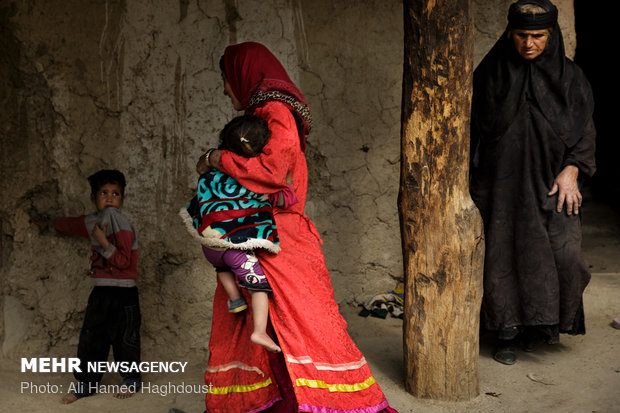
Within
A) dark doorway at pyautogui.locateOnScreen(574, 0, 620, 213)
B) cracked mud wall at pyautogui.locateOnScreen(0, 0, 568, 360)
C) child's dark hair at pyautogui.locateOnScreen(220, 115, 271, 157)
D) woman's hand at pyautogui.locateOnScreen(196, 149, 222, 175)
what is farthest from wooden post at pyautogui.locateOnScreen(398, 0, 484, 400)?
dark doorway at pyautogui.locateOnScreen(574, 0, 620, 213)

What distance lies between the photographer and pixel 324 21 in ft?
15.1

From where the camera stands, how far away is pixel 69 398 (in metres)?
3.83

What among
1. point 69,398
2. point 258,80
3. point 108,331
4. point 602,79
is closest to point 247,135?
point 258,80

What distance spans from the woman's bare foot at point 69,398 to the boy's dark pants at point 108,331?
0.06m

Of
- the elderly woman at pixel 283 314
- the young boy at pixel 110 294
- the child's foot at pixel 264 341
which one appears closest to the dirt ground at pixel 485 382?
the young boy at pixel 110 294

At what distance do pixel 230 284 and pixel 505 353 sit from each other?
1.85 m

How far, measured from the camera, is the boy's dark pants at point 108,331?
3865 millimetres

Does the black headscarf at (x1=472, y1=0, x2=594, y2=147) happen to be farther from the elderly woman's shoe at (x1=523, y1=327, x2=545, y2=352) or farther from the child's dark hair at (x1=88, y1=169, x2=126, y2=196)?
the child's dark hair at (x1=88, y1=169, x2=126, y2=196)

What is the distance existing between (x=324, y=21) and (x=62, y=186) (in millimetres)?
1911

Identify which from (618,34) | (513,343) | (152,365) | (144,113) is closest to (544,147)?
(513,343)

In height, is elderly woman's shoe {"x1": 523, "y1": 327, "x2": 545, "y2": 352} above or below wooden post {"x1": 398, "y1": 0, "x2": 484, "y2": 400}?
below

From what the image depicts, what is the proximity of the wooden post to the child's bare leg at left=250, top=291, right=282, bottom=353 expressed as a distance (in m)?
0.94

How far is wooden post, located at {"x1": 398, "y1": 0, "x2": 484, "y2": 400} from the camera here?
342cm

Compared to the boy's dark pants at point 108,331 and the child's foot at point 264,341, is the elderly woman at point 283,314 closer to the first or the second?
the child's foot at point 264,341
